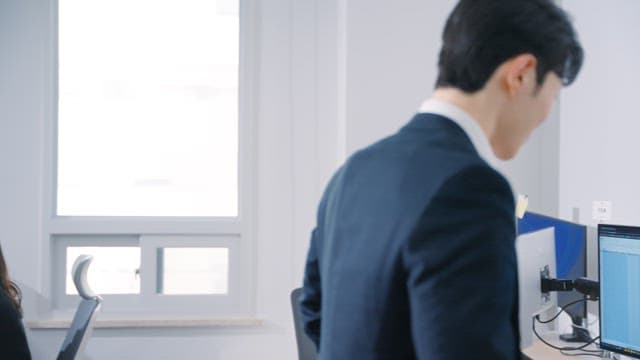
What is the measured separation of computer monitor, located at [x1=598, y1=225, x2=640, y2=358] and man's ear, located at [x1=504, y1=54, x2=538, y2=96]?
89 cm

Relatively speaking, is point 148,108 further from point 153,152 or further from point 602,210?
point 602,210

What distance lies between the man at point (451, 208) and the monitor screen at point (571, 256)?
3.87 feet

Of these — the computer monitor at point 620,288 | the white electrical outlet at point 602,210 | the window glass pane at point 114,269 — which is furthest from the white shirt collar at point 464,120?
the window glass pane at point 114,269

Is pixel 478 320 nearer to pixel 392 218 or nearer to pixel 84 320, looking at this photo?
pixel 392 218

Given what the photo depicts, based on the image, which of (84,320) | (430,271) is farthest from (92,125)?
(430,271)

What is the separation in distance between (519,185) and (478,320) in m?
2.05

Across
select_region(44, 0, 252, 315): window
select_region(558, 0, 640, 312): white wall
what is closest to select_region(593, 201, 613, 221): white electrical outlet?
select_region(558, 0, 640, 312): white wall

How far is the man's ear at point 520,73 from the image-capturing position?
31.3 inches

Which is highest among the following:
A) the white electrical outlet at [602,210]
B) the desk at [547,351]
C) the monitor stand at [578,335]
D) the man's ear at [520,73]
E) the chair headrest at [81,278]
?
the man's ear at [520,73]

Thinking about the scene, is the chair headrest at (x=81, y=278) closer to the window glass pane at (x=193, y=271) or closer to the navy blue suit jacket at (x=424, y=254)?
the window glass pane at (x=193, y=271)

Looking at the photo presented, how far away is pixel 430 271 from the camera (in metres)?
0.68

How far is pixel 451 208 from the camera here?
69 cm

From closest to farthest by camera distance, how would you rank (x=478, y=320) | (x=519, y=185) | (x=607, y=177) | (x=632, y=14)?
1. (x=478, y=320)
2. (x=632, y=14)
3. (x=607, y=177)
4. (x=519, y=185)

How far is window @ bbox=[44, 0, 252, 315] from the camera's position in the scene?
2.83 m
